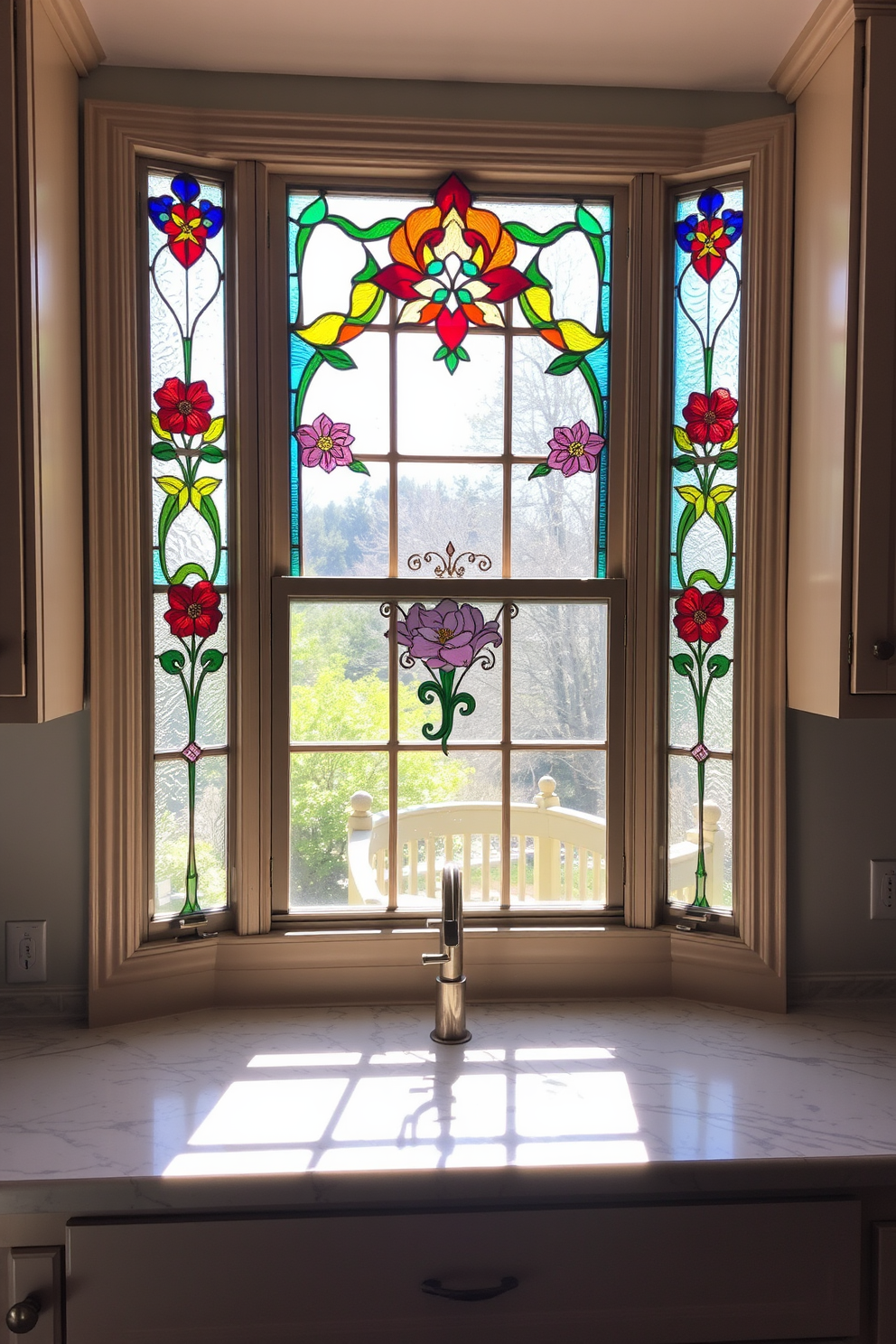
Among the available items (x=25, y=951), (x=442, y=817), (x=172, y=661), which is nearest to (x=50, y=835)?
(x=25, y=951)

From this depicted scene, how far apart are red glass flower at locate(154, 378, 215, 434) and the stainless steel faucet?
3.31 feet

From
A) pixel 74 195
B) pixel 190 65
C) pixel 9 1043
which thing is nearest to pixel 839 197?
pixel 190 65

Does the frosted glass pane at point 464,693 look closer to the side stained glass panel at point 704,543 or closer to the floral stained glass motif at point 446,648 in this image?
the floral stained glass motif at point 446,648

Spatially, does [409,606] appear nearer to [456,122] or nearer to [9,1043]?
[456,122]

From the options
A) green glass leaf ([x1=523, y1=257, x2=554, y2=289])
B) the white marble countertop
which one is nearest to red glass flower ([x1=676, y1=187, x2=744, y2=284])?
green glass leaf ([x1=523, y1=257, x2=554, y2=289])

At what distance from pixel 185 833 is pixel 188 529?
62 cm

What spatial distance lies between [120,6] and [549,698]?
1.49m

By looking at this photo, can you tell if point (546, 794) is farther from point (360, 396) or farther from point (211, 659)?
point (360, 396)

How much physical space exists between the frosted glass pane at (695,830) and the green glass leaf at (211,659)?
976 millimetres

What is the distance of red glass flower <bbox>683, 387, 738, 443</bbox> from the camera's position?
73.5 inches

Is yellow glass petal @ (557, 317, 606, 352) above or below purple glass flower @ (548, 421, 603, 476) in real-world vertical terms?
above

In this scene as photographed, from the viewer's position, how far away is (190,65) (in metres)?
1.76

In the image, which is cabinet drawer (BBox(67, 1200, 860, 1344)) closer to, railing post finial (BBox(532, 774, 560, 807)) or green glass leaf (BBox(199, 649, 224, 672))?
railing post finial (BBox(532, 774, 560, 807))

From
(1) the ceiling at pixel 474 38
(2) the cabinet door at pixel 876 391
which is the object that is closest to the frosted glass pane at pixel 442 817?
(2) the cabinet door at pixel 876 391
